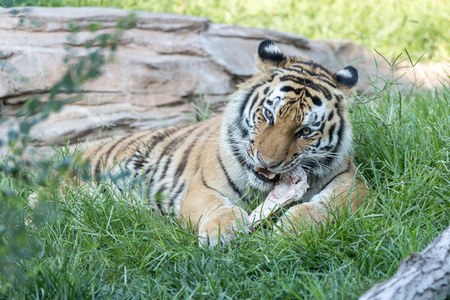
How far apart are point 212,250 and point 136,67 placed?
339 centimetres

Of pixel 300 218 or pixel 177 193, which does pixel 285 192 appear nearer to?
pixel 300 218

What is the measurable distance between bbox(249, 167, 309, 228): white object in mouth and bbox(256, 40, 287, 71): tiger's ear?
749 millimetres

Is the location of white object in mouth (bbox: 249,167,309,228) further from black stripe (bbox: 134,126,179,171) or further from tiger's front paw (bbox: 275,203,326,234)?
black stripe (bbox: 134,126,179,171)

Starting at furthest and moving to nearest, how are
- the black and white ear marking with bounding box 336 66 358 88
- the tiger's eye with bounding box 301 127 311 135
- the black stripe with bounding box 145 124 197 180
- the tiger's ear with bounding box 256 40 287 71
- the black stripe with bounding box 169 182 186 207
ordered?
the black stripe with bounding box 145 124 197 180, the black stripe with bounding box 169 182 186 207, the tiger's ear with bounding box 256 40 287 71, the black and white ear marking with bounding box 336 66 358 88, the tiger's eye with bounding box 301 127 311 135

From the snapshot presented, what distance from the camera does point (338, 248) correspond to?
264cm

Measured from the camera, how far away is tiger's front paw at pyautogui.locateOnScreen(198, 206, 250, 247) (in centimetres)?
283

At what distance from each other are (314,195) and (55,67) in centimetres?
331

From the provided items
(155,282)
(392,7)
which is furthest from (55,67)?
(392,7)

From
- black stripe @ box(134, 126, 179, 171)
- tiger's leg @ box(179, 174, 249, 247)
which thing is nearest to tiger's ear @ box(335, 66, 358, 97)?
tiger's leg @ box(179, 174, 249, 247)

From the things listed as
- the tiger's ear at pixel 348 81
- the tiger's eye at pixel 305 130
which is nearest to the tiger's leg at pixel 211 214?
the tiger's eye at pixel 305 130

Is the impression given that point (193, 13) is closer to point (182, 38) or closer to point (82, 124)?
point (182, 38)

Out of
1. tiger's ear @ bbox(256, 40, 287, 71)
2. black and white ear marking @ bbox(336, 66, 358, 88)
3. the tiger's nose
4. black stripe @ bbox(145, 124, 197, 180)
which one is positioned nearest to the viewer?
the tiger's nose

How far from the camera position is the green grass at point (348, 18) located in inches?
278

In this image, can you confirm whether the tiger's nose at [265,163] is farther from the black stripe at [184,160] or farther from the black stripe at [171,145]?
the black stripe at [171,145]
